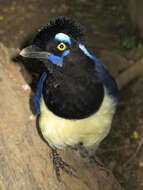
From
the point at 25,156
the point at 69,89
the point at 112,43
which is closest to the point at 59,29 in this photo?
the point at 69,89

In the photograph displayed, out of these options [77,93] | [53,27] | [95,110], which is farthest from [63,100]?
[53,27]

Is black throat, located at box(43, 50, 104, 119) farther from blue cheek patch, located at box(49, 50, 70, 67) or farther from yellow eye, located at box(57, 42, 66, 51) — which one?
yellow eye, located at box(57, 42, 66, 51)

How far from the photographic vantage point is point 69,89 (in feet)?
8.27

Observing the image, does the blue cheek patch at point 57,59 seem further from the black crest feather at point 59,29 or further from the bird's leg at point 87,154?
the bird's leg at point 87,154

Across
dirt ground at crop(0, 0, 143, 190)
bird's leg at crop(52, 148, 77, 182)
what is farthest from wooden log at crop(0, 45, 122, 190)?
dirt ground at crop(0, 0, 143, 190)

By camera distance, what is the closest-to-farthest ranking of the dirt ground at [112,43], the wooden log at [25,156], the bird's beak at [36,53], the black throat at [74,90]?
the bird's beak at [36,53]
the black throat at [74,90]
the wooden log at [25,156]
the dirt ground at [112,43]

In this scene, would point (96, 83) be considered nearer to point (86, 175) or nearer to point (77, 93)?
point (77, 93)

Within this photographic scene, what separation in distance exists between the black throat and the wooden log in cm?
62

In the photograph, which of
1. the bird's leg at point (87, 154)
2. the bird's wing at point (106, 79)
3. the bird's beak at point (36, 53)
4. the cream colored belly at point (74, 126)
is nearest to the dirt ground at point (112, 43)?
the bird's leg at point (87, 154)

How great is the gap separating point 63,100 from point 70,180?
1.03 metres

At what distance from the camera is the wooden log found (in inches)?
104

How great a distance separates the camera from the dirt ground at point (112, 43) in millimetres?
4344

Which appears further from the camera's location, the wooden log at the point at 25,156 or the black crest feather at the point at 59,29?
the wooden log at the point at 25,156

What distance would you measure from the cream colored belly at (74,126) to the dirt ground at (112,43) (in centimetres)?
153
